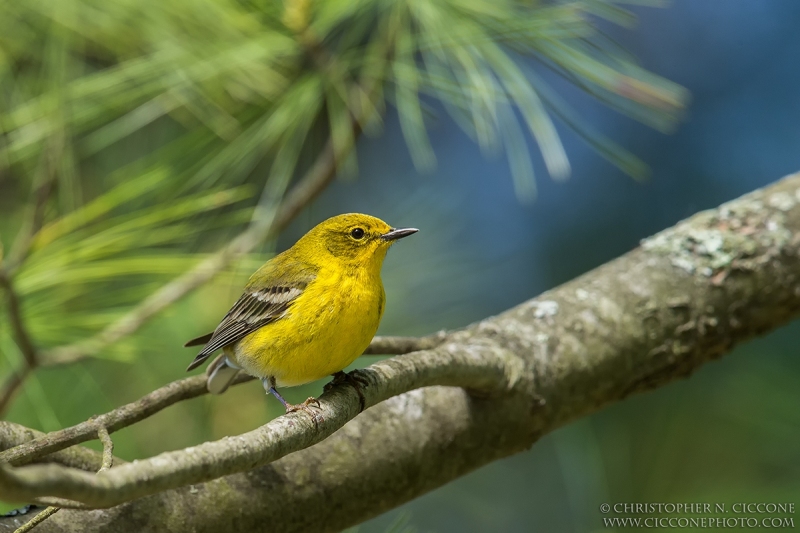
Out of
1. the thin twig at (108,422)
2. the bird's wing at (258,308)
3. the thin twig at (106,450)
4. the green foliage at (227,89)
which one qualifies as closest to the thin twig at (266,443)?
the thin twig at (106,450)

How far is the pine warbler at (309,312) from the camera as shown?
7.59ft

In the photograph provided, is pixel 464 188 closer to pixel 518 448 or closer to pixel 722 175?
pixel 722 175

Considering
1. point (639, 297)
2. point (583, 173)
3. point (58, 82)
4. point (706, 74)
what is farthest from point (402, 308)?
point (706, 74)

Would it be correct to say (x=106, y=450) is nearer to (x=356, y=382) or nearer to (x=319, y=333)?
(x=356, y=382)

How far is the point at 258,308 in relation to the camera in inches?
104

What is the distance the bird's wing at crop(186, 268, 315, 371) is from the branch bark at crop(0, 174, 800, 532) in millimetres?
494

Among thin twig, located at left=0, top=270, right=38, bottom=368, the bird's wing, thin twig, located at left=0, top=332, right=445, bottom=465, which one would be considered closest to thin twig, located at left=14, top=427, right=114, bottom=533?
thin twig, located at left=0, top=332, right=445, bottom=465

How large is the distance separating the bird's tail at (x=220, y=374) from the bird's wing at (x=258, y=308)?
6 cm

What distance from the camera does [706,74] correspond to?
6.66m

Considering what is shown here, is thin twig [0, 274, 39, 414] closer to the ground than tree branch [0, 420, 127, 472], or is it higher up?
higher up

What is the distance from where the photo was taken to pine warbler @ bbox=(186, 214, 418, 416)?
91.0 inches

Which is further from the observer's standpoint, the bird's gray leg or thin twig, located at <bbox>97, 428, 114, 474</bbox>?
the bird's gray leg

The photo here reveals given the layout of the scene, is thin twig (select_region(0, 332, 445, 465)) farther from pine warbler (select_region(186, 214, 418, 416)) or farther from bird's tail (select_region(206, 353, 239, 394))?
pine warbler (select_region(186, 214, 418, 416))

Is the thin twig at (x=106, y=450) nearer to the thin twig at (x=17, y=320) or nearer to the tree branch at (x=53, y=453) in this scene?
the tree branch at (x=53, y=453)
